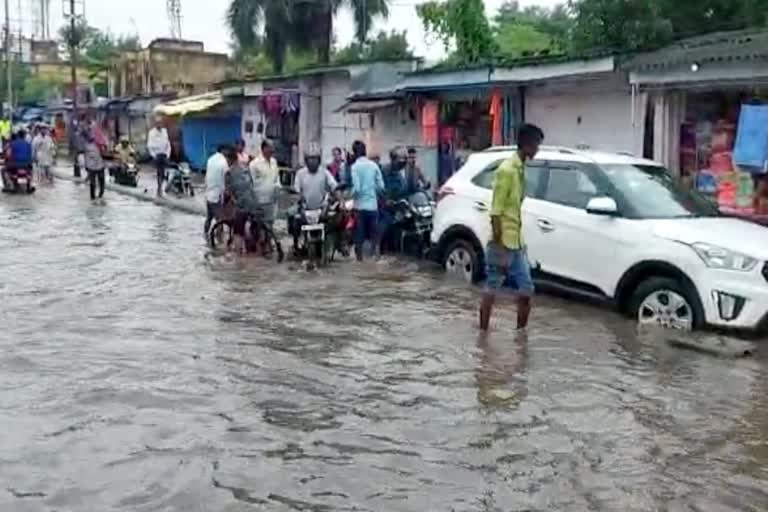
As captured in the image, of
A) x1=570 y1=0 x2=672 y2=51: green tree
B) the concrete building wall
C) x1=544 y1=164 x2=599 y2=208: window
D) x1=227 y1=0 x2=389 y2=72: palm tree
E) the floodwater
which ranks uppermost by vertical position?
x1=227 y1=0 x2=389 y2=72: palm tree

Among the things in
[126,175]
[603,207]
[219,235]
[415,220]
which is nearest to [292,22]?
[126,175]

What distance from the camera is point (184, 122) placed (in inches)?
1500

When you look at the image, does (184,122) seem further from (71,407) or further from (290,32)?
(71,407)

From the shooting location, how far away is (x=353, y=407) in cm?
724

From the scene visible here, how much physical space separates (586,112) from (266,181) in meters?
5.35

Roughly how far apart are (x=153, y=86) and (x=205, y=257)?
40.3 meters

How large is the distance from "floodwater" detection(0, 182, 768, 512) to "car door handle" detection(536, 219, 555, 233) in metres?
0.84

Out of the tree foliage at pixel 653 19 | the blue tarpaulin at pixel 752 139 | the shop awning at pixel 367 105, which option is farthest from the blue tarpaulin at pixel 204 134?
the blue tarpaulin at pixel 752 139

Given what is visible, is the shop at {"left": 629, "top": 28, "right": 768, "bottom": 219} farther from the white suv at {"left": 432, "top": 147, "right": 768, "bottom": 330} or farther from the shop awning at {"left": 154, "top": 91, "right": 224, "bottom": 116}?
the shop awning at {"left": 154, "top": 91, "right": 224, "bottom": 116}

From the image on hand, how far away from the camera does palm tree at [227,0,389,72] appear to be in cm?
4322

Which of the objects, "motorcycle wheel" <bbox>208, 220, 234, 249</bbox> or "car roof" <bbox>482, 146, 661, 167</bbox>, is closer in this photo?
"car roof" <bbox>482, 146, 661, 167</bbox>

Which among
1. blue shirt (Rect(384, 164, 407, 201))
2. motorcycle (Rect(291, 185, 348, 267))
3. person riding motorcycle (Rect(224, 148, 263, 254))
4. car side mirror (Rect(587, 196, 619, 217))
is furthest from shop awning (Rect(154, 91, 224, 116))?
car side mirror (Rect(587, 196, 619, 217))

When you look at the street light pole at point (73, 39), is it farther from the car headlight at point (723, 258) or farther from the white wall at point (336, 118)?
the car headlight at point (723, 258)

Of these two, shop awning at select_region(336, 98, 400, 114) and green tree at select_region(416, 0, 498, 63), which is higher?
green tree at select_region(416, 0, 498, 63)
